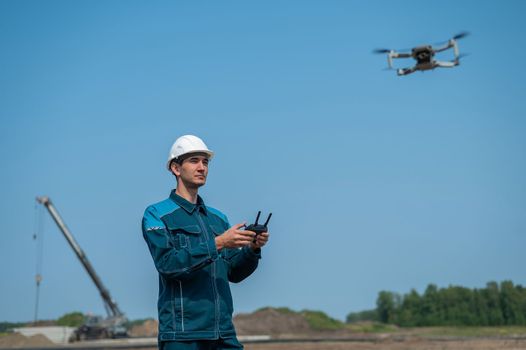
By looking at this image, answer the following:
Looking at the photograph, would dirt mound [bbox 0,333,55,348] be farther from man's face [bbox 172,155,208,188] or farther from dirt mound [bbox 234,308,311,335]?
man's face [bbox 172,155,208,188]

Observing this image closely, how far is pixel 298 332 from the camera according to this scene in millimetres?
58031

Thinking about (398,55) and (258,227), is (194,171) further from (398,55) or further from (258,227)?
(398,55)

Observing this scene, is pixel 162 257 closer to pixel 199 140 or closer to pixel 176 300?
pixel 176 300

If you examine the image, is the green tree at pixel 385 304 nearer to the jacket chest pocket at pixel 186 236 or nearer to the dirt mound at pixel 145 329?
the dirt mound at pixel 145 329

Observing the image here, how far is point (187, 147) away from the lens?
477cm

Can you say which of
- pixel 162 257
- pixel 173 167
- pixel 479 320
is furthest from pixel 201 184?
pixel 479 320

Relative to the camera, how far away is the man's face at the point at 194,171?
4754 millimetres

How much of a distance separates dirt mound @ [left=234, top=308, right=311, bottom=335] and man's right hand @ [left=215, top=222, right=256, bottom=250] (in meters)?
51.3

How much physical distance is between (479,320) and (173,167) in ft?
174

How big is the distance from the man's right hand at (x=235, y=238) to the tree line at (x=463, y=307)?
51.3 meters

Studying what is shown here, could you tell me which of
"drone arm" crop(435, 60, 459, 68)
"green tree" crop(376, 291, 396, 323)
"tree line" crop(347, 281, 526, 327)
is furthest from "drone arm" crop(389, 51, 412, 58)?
"green tree" crop(376, 291, 396, 323)

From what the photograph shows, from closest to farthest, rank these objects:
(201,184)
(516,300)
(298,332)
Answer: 1. (201,184)
2. (516,300)
3. (298,332)

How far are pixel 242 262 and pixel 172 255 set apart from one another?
0.58 metres

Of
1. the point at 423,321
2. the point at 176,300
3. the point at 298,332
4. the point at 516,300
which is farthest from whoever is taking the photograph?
the point at 423,321
